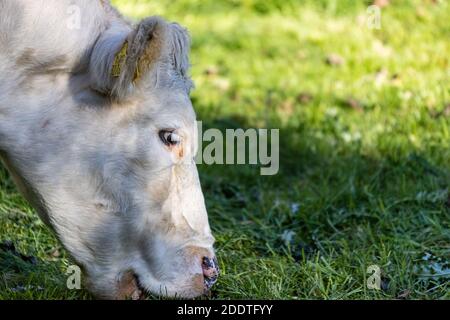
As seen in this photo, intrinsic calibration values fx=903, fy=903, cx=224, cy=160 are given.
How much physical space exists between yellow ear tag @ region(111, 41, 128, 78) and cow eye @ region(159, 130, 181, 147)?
27 centimetres

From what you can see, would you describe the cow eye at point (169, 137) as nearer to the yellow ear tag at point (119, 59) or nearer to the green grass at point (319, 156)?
the yellow ear tag at point (119, 59)

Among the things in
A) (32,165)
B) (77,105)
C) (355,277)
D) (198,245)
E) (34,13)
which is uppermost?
(34,13)

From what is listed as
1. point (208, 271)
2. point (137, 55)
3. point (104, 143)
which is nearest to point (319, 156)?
point (208, 271)

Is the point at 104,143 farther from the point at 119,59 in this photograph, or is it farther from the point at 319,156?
the point at 319,156

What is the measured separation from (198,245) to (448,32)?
5196 millimetres

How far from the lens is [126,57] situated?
119 inches

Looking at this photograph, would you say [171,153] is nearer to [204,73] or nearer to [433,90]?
[433,90]

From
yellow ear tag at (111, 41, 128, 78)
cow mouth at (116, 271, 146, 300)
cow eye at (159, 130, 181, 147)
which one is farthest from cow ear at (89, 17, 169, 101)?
cow mouth at (116, 271, 146, 300)

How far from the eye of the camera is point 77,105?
3188 millimetres

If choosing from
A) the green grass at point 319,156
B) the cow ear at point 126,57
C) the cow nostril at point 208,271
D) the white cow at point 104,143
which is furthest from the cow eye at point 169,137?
the green grass at point 319,156

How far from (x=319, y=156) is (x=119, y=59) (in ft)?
9.53

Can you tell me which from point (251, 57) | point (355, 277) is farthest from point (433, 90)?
point (355, 277)

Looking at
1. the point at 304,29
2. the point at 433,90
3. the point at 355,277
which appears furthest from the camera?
the point at 304,29
